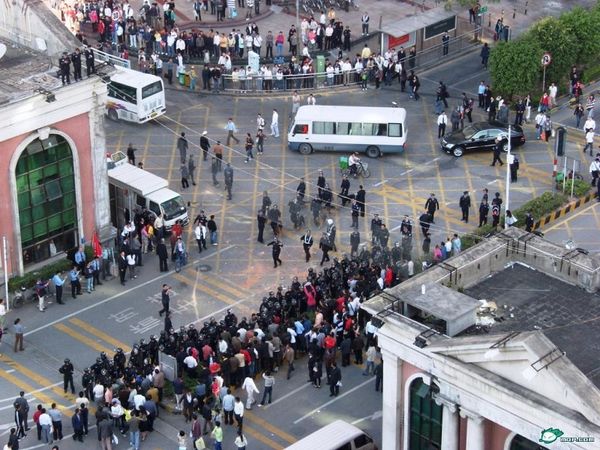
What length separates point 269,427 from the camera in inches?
1895

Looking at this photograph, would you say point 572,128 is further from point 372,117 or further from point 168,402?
point 168,402

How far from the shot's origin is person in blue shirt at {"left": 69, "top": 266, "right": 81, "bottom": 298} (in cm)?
5544

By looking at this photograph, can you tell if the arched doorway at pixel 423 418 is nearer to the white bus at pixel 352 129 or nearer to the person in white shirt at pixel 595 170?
the person in white shirt at pixel 595 170

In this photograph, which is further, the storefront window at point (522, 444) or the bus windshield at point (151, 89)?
the bus windshield at point (151, 89)

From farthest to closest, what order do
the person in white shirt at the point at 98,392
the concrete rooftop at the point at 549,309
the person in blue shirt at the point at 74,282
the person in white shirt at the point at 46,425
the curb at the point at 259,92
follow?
the curb at the point at 259,92 → the person in blue shirt at the point at 74,282 → the person in white shirt at the point at 98,392 → the person in white shirt at the point at 46,425 → the concrete rooftop at the point at 549,309

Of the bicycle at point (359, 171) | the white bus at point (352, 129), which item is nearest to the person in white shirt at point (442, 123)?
the white bus at point (352, 129)

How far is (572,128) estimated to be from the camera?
70.6m

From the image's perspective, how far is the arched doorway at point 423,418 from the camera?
40.8 meters

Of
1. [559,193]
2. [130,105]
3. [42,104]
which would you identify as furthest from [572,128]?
[42,104]

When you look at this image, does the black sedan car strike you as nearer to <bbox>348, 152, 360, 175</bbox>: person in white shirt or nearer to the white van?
<bbox>348, 152, 360, 175</bbox>: person in white shirt

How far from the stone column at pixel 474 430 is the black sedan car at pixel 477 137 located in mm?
29063

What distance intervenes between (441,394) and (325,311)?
1259 centimetres

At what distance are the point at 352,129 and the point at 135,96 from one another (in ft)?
34.3

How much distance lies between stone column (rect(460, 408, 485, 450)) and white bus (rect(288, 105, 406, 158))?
1119 inches
